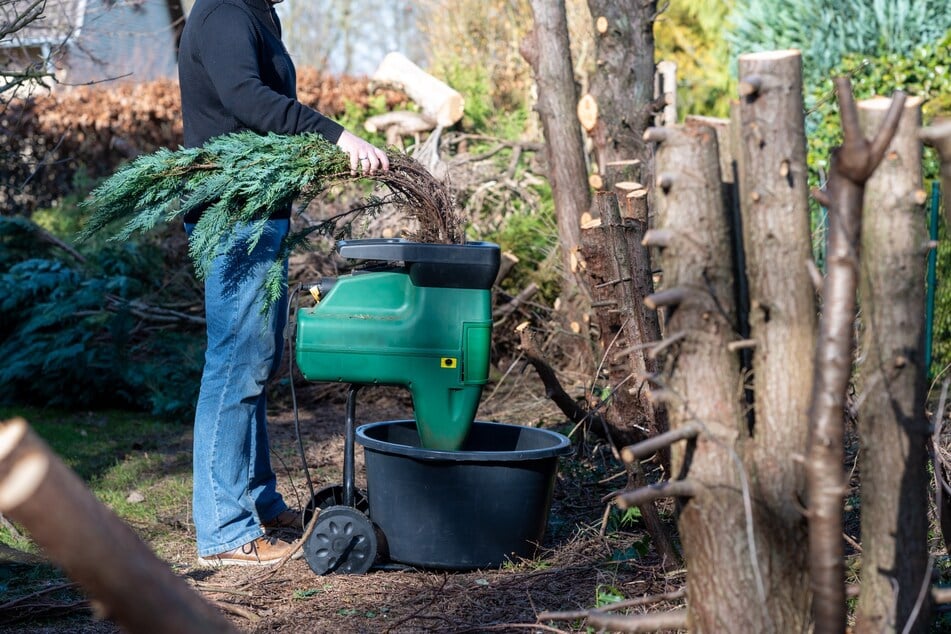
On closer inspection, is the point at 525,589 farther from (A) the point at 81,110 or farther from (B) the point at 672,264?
(A) the point at 81,110

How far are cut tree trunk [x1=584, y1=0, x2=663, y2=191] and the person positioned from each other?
8.01ft

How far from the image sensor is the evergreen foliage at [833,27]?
8.33 meters

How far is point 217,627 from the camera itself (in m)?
1.19

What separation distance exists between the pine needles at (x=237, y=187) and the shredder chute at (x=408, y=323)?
22 centimetres

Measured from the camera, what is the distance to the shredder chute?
2.95m

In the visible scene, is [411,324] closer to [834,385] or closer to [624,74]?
[834,385]

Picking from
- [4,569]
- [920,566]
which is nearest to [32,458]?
[920,566]

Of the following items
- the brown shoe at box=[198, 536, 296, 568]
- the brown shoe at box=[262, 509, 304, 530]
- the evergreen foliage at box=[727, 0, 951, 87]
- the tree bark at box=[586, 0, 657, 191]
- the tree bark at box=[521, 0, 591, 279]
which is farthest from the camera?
the evergreen foliage at box=[727, 0, 951, 87]

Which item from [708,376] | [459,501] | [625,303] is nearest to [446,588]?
Answer: [459,501]

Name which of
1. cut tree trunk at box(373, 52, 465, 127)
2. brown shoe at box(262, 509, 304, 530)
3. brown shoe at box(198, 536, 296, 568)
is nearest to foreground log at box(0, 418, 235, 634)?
brown shoe at box(198, 536, 296, 568)

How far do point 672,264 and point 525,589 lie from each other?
1.37 meters

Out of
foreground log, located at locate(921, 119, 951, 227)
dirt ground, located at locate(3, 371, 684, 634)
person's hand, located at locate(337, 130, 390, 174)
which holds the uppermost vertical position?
person's hand, located at locate(337, 130, 390, 174)

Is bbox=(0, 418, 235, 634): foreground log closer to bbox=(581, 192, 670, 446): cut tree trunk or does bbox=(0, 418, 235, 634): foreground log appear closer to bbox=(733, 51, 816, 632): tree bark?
bbox=(733, 51, 816, 632): tree bark

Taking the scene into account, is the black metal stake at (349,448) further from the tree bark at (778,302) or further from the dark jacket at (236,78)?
the tree bark at (778,302)
